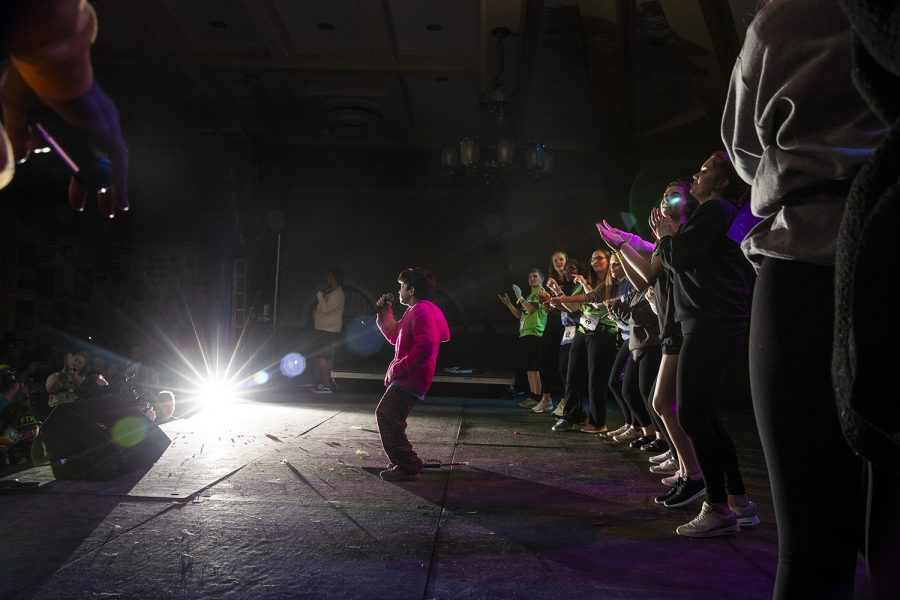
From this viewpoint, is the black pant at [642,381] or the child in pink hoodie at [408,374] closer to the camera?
the child in pink hoodie at [408,374]

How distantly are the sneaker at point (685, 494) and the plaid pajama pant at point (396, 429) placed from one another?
158 centimetres

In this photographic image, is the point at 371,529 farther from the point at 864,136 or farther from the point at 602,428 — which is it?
the point at 602,428

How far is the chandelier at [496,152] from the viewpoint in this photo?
8367 mm

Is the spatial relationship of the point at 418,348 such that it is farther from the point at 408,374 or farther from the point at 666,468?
the point at 666,468

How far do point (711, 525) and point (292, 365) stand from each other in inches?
412

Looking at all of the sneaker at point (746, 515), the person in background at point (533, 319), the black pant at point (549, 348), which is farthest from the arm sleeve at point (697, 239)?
the black pant at point (549, 348)

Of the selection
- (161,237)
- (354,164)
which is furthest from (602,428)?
(161,237)

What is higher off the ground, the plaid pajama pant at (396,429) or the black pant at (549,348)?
the black pant at (549,348)

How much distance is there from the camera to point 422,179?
1314 cm

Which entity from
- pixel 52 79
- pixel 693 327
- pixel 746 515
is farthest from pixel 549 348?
pixel 52 79

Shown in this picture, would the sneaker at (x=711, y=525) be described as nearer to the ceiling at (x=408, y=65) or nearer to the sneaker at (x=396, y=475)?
the sneaker at (x=396, y=475)

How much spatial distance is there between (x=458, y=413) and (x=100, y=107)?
7.50 metres

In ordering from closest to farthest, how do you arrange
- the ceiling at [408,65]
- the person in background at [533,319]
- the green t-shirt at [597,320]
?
the green t-shirt at [597,320] < the ceiling at [408,65] < the person in background at [533,319]

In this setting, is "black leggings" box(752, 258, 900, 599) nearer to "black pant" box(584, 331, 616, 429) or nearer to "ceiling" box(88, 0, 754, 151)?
"black pant" box(584, 331, 616, 429)
